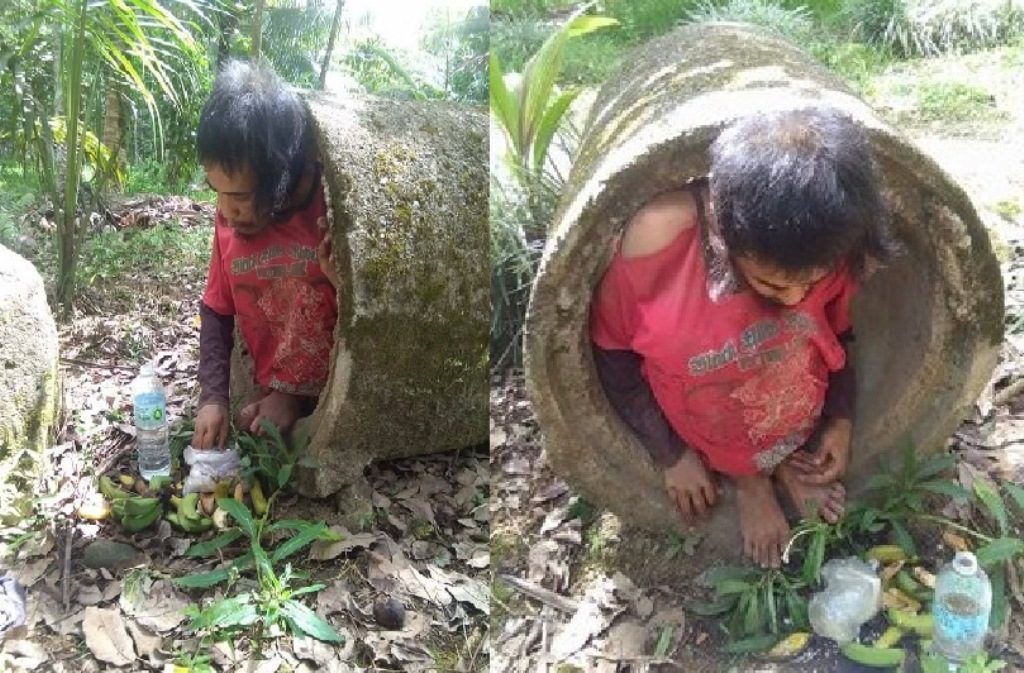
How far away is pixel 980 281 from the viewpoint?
1.45 m

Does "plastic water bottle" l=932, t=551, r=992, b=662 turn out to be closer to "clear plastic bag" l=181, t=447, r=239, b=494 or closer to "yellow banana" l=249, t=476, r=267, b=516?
"yellow banana" l=249, t=476, r=267, b=516

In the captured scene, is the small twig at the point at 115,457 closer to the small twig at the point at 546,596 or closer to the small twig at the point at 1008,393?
the small twig at the point at 546,596

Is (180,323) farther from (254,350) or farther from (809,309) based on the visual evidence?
(809,309)

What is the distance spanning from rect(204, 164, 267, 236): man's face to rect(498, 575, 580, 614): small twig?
867mm

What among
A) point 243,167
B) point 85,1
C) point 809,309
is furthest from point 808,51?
point 85,1

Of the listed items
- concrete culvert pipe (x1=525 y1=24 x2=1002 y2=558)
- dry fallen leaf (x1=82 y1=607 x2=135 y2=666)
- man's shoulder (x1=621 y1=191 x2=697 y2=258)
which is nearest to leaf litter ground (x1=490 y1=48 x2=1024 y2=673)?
concrete culvert pipe (x1=525 y1=24 x2=1002 y2=558)

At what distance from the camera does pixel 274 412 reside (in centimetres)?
212

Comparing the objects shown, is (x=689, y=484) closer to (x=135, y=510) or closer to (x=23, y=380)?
(x=135, y=510)

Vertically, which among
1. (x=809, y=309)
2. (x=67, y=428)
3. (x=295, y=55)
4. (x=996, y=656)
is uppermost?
(x=295, y=55)

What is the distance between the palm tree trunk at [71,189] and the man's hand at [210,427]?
481 mm

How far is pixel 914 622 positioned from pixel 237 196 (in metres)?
1.40

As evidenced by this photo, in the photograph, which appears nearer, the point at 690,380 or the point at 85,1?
the point at 690,380

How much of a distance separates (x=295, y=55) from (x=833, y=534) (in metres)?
1.55

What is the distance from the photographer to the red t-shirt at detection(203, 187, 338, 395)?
1941 mm
